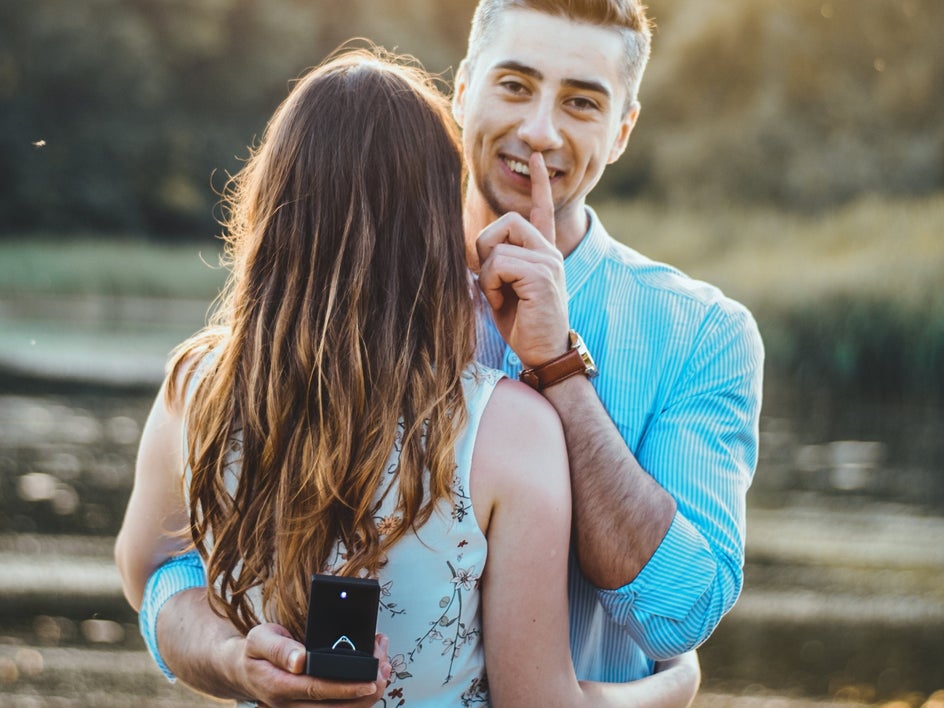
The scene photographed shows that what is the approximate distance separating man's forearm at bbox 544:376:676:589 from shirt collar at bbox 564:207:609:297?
0.40m

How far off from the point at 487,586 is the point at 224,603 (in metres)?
0.35

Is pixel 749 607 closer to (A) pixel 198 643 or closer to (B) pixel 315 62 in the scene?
(A) pixel 198 643

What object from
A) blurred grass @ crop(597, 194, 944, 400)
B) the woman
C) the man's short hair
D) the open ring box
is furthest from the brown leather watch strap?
blurred grass @ crop(597, 194, 944, 400)

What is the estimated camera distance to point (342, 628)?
1300mm

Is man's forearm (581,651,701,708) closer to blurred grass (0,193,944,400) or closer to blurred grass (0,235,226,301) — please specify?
blurred grass (0,193,944,400)

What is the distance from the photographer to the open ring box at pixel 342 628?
50.4 inches

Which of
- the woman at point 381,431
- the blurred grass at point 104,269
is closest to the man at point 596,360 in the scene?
the woman at point 381,431

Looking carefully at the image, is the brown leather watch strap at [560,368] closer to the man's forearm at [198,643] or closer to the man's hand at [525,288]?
the man's hand at [525,288]

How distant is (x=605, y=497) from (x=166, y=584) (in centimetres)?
68

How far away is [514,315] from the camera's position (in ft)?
6.00

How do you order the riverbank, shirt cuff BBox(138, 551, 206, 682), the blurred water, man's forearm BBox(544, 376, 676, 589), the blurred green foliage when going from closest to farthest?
1. man's forearm BBox(544, 376, 676, 589)
2. shirt cuff BBox(138, 551, 206, 682)
3. the riverbank
4. the blurred water
5. the blurred green foliage

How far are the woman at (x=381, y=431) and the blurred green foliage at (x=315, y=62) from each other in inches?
781

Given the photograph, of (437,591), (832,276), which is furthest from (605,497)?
(832,276)

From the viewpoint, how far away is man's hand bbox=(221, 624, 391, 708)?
51.8 inches
